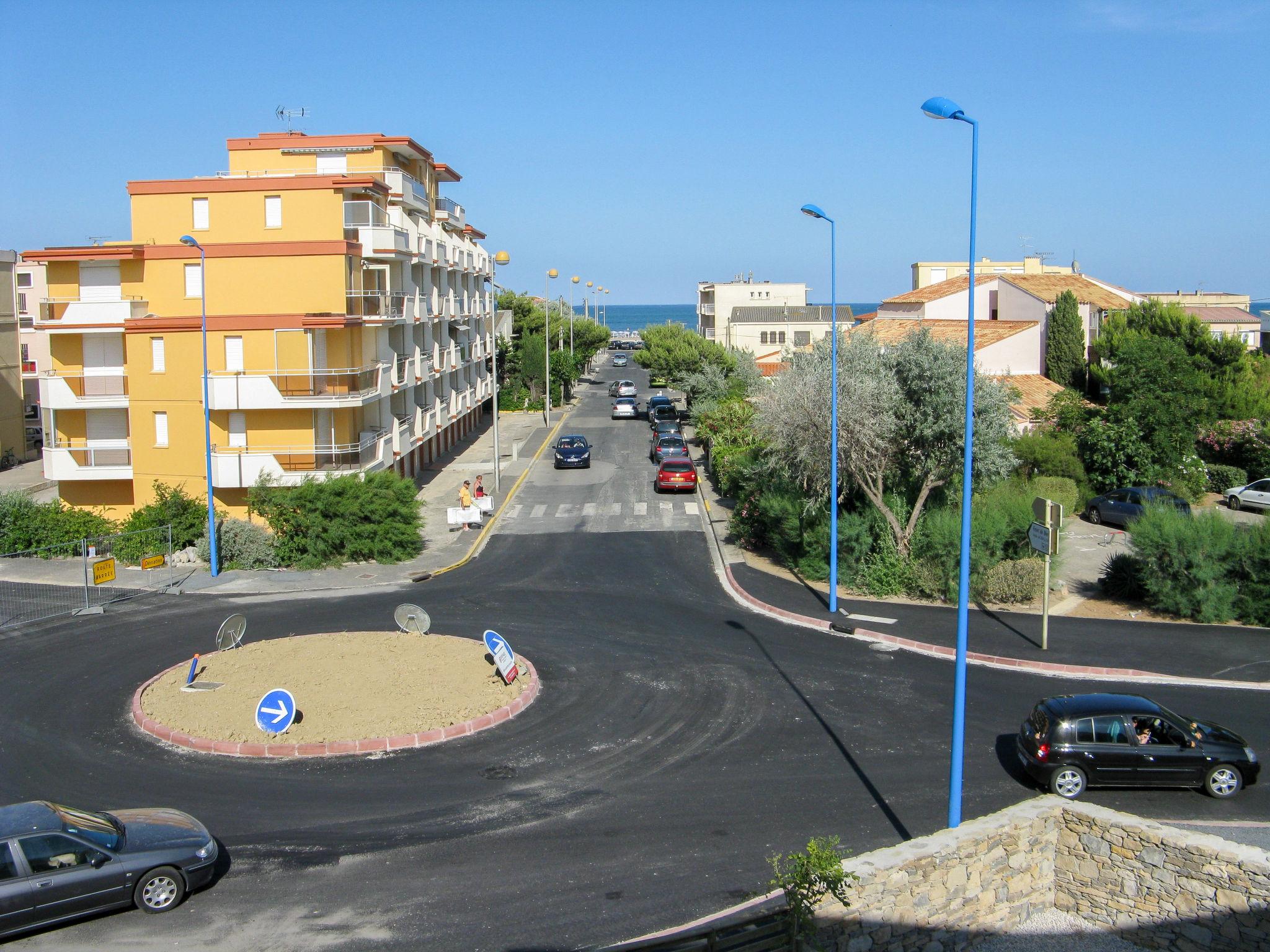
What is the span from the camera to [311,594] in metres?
25.8

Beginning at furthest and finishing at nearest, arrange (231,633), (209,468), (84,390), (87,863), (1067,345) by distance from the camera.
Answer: (1067,345) < (84,390) < (209,468) < (231,633) < (87,863)

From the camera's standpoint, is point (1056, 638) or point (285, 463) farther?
point (285, 463)

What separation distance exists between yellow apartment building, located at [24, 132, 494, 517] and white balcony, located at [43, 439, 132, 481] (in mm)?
41

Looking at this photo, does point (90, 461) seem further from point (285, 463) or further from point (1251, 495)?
point (1251, 495)

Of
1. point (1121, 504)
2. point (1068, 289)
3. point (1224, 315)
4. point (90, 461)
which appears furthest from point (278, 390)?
point (1224, 315)

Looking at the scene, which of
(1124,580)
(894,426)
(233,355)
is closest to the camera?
(1124,580)

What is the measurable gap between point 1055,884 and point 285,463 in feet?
78.0

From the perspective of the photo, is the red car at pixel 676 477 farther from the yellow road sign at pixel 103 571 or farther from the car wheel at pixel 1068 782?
the car wheel at pixel 1068 782

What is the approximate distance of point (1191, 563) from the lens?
73.8 ft

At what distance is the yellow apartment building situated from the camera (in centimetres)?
2942

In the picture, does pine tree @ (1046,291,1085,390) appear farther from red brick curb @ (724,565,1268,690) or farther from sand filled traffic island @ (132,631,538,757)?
sand filled traffic island @ (132,631,538,757)

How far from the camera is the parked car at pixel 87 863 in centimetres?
1058

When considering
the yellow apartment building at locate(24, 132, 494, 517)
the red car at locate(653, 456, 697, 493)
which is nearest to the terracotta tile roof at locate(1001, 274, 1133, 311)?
the red car at locate(653, 456, 697, 493)

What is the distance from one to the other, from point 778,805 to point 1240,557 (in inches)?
568
